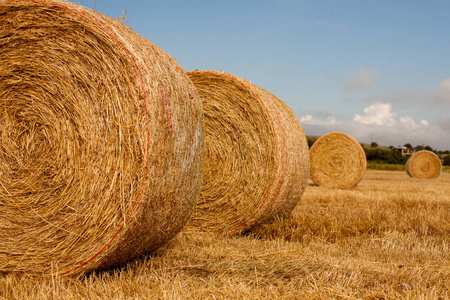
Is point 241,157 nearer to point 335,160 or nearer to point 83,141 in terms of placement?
point 83,141

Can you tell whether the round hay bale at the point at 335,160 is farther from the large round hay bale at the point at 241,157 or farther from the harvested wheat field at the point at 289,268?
the large round hay bale at the point at 241,157

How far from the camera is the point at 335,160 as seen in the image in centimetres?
1377

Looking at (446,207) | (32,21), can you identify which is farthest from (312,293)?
(446,207)

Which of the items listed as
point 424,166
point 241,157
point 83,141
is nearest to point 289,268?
point 83,141

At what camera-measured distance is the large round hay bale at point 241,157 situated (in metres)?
5.71

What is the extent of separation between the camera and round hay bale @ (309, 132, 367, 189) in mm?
13531

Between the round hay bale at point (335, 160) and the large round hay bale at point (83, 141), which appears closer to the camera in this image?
the large round hay bale at point (83, 141)

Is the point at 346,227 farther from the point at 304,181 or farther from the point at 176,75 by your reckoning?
the point at 176,75

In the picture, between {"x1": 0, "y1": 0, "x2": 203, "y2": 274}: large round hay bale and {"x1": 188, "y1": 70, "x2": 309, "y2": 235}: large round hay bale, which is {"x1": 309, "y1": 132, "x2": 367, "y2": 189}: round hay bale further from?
{"x1": 0, "y1": 0, "x2": 203, "y2": 274}: large round hay bale

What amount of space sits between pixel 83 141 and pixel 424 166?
2127 cm

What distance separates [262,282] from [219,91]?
3192 millimetres

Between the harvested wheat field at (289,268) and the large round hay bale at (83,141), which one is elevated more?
the large round hay bale at (83,141)


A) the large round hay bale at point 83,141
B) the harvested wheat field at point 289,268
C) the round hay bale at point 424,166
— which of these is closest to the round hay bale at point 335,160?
the harvested wheat field at point 289,268

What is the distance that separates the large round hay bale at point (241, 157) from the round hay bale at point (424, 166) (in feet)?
58.2
